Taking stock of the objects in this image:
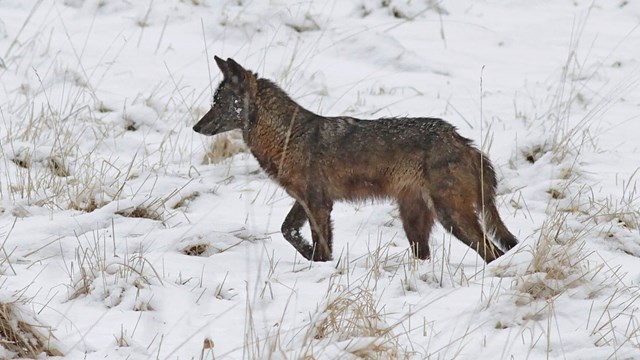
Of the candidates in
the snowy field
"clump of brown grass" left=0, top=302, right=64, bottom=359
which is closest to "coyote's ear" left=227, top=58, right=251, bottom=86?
the snowy field

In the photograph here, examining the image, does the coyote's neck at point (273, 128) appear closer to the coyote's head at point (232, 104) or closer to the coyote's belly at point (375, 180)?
the coyote's head at point (232, 104)

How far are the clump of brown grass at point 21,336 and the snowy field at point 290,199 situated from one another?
1cm

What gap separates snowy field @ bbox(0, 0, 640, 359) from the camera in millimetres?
4727

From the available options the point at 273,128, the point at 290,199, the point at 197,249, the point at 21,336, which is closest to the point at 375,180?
the point at 273,128

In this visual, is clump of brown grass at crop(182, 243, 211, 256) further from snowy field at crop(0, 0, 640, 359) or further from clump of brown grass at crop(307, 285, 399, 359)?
clump of brown grass at crop(307, 285, 399, 359)

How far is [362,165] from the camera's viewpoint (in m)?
7.27

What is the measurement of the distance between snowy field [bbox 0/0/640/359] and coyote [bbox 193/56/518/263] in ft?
0.80

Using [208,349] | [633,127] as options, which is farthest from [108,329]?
[633,127]

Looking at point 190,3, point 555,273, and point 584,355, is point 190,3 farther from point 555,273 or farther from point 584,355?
point 584,355

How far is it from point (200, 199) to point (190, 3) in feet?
20.9

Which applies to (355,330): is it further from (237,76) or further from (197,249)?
(237,76)

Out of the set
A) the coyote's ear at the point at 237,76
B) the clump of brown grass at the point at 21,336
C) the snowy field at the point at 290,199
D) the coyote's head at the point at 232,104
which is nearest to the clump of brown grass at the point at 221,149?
the snowy field at the point at 290,199

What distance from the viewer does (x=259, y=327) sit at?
4.90 meters

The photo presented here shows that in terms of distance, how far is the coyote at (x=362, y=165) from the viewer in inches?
273
